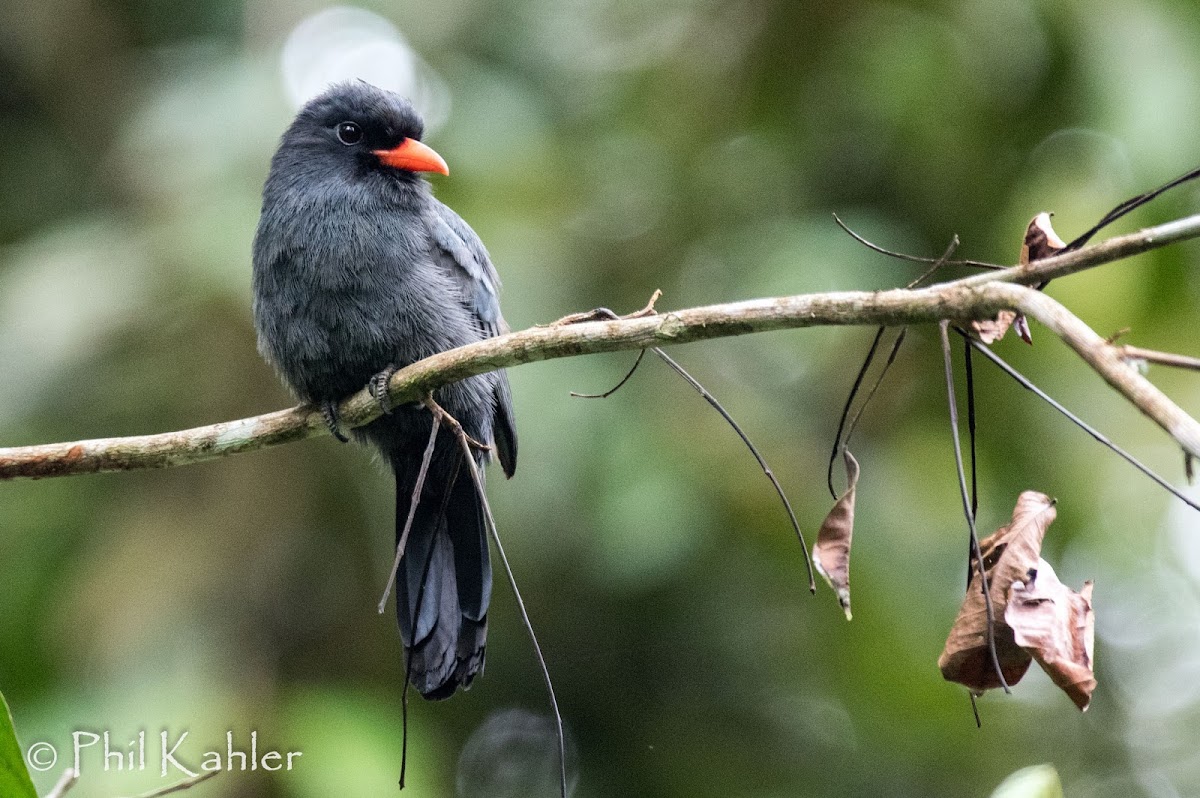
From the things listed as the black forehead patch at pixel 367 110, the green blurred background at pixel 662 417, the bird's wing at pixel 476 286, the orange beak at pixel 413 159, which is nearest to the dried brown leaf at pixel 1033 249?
the bird's wing at pixel 476 286

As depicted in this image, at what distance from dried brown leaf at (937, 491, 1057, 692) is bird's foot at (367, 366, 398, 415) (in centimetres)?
167

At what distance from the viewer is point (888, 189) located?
6340 mm

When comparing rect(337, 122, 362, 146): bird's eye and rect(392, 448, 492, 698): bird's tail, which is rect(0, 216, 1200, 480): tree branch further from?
rect(337, 122, 362, 146): bird's eye

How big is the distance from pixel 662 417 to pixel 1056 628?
374 cm

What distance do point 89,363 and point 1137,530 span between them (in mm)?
4781

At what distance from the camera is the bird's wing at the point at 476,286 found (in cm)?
405

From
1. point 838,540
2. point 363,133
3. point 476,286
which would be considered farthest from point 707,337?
point 363,133

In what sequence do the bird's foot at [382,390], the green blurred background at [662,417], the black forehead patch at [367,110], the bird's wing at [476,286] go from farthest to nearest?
1. the green blurred background at [662,417]
2. the black forehead patch at [367,110]
3. the bird's wing at [476,286]
4. the bird's foot at [382,390]

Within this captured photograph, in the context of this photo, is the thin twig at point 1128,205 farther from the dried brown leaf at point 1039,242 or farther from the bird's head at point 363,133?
the bird's head at point 363,133

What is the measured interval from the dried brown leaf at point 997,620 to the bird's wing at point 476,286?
2244 mm

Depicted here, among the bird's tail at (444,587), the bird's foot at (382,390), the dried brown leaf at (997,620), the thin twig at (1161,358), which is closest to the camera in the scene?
the thin twig at (1161,358)

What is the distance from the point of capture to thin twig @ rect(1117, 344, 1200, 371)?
155cm

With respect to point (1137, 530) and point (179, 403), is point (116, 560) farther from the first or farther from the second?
point (1137, 530)

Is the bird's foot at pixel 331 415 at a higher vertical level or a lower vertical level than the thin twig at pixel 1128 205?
higher
